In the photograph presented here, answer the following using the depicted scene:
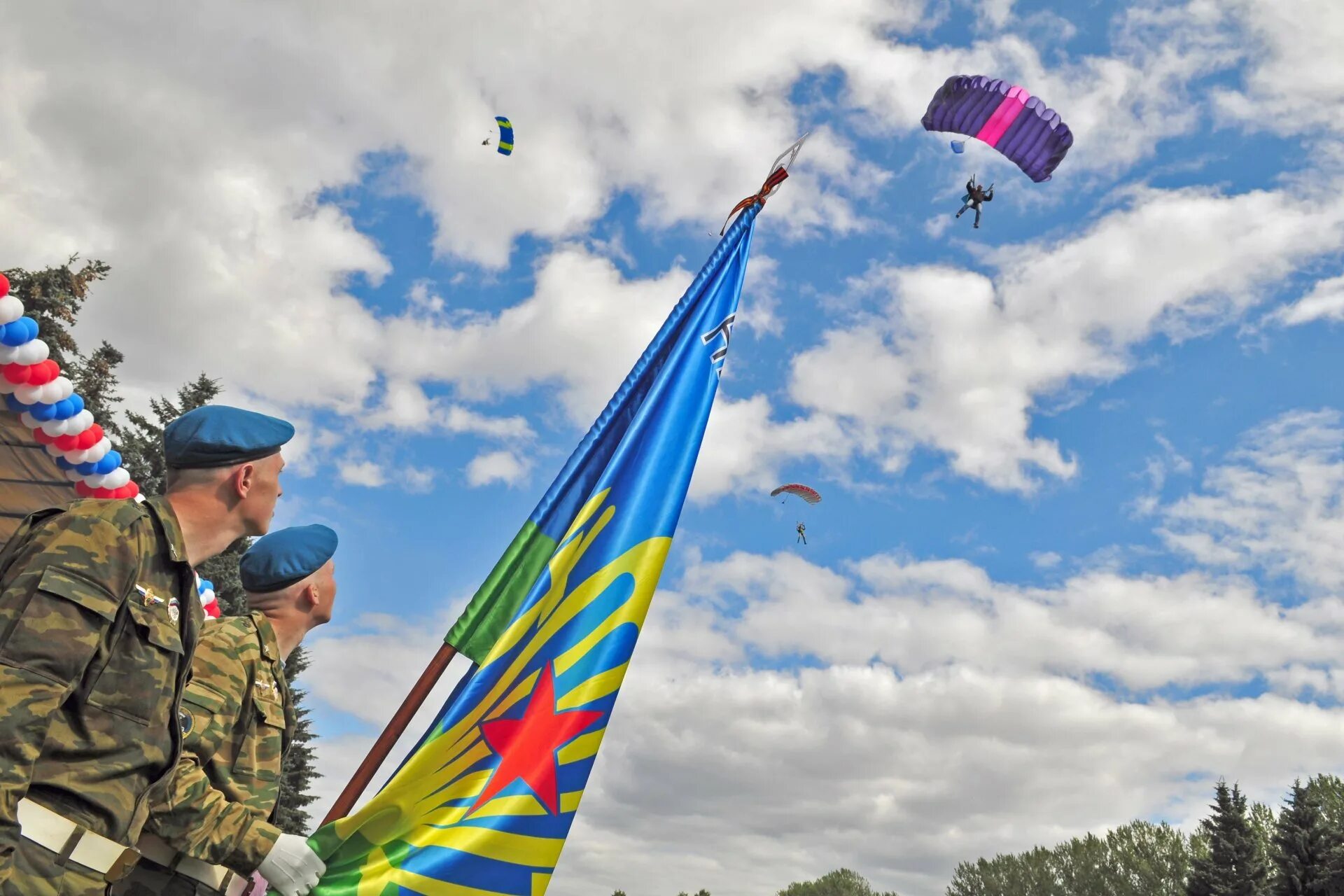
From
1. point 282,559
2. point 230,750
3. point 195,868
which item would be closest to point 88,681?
point 195,868

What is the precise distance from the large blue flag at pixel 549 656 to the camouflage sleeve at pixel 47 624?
5.88 ft

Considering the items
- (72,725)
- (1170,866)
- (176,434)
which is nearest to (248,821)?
(72,725)

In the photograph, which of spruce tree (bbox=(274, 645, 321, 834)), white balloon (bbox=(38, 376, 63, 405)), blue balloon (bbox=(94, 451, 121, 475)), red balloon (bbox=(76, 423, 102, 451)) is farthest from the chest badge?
spruce tree (bbox=(274, 645, 321, 834))

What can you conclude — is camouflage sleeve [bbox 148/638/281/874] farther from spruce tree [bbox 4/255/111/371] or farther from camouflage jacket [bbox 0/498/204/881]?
spruce tree [bbox 4/255/111/371]

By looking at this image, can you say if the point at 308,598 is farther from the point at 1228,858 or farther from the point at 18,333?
the point at 1228,858

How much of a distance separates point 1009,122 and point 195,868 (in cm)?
1724

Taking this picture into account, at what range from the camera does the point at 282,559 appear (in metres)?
4.20

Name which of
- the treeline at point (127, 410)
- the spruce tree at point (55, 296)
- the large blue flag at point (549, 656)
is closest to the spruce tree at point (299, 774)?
the treeline at point (127, 410)

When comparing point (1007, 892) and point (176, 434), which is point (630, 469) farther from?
point (1007, 892)

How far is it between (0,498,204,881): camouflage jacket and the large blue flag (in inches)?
57.5

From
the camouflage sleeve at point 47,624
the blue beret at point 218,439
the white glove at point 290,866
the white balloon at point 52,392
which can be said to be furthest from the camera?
the white balloon at point 52,392

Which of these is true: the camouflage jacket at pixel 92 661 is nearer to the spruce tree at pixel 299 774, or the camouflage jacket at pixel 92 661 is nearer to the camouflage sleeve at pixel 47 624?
the camouflage sleeve at pixel 47 624

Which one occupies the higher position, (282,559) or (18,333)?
(18,333)

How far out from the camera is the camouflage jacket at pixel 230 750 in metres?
3.12
